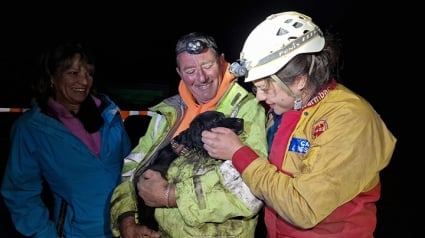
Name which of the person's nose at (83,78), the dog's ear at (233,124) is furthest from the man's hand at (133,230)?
the person's nose at (83,78)

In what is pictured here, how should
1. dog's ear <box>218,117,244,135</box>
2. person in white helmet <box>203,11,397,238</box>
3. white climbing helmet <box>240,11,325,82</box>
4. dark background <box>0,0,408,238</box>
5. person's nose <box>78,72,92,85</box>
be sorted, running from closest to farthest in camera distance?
person in white helmet <box>203,11,397,238</box> < white climbing helmet <box>240,11,325,82</box> < dog's ear <box>218,117,244,135</box> < person's nose <box>78,72,92,85</box> < dark background <box>0,0,408,238</box>

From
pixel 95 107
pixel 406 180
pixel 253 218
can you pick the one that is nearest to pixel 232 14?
pixel 406 180

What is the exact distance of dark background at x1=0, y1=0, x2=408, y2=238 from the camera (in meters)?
6.91

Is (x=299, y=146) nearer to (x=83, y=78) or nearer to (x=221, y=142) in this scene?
(x=221, y=142)

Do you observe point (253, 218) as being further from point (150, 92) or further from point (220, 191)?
point (150, 92)

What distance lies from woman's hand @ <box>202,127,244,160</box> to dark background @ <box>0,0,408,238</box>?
4.46 metres

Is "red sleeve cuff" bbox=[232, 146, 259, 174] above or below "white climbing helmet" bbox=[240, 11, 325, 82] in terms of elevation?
below

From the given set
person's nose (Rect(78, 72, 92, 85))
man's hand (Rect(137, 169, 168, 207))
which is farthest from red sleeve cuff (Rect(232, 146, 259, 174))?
person's nose (Rect(78, 72, 92, 85))

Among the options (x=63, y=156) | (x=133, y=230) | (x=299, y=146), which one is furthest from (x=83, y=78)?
(x=299, y=146)

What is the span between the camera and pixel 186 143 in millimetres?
2484

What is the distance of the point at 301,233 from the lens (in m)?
2.25

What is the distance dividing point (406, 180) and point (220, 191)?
5992 millimetres

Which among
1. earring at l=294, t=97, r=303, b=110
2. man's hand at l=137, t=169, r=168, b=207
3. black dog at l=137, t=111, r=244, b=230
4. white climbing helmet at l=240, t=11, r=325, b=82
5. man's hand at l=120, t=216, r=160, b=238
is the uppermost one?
white climbing helmet at l=240, t=11, r=325, b=82

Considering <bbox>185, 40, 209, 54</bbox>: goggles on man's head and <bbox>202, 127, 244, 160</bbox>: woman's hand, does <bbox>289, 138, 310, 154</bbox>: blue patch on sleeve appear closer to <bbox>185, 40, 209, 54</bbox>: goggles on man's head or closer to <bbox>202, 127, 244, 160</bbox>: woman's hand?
<bbox>202, 127, 244, 160</bbox>: woman's hand
